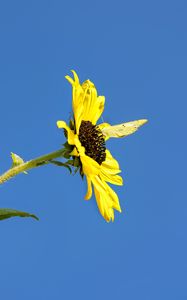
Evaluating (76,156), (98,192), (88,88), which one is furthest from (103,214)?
(88,88)

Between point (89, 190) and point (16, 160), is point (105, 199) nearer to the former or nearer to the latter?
point (89, 190)

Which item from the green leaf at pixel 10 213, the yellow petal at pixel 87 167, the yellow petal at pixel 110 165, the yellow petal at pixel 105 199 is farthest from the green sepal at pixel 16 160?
the yellow petal at pixel 110 165

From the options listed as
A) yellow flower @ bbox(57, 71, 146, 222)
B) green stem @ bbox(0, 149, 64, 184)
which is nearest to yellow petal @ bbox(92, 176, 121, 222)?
yellow flower @ bbox(57, 71, 146, 222)

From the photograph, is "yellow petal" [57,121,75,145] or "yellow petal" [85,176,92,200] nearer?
"yellow petal" [57,121,75,145]

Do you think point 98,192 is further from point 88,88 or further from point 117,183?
point 88,88

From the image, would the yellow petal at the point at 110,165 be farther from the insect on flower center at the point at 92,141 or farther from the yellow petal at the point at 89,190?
the yellow petal at the point at 89,190

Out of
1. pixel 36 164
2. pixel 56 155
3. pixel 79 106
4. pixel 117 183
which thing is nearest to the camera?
pixel 36 164

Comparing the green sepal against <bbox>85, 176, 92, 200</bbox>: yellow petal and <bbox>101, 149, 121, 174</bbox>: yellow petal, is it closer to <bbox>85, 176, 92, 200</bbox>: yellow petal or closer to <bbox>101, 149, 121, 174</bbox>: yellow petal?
<bbox>85, 176, 92, 200</bbox>: yellow petal
